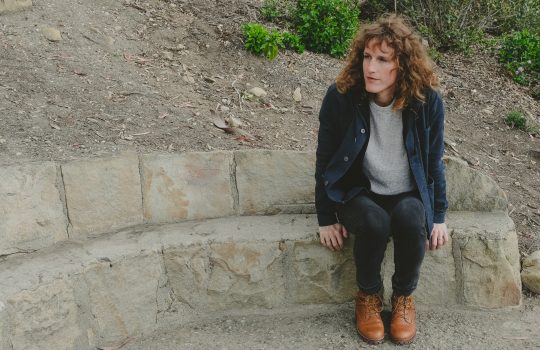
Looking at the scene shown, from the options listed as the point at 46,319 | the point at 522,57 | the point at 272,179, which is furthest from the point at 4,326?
the point at 522,57

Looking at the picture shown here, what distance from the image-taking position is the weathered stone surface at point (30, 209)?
120 inches

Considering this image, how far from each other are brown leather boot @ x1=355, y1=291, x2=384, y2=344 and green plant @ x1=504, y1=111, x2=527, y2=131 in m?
2.15

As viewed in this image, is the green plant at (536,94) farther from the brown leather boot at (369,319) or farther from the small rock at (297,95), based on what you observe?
the brown leather boot at (369,319)

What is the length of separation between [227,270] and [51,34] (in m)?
2.14

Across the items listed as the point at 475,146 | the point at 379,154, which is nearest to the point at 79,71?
the point at 379,154

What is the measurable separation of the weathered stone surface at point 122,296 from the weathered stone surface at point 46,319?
79 mm

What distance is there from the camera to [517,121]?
15.2 feet

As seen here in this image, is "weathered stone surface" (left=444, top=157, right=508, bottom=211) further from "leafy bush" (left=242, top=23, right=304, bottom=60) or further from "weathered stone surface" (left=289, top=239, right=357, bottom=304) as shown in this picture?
"leafy bush" (left=242, top=23, right=304, bottom=60)

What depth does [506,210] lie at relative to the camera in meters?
3.49

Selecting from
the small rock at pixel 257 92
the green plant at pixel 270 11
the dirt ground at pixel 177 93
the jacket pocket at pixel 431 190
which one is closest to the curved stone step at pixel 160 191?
the dirt ground at pixel 177 93

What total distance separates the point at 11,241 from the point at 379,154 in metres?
1.76

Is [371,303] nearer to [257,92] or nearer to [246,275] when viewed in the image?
[246,275]

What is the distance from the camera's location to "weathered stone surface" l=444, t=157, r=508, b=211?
11.3ft

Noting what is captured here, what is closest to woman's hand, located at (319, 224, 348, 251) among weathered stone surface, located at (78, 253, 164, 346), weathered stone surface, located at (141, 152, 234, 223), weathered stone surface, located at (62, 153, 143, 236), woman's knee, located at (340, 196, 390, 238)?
woman's knee, located at (340, 196, 390, 238)
